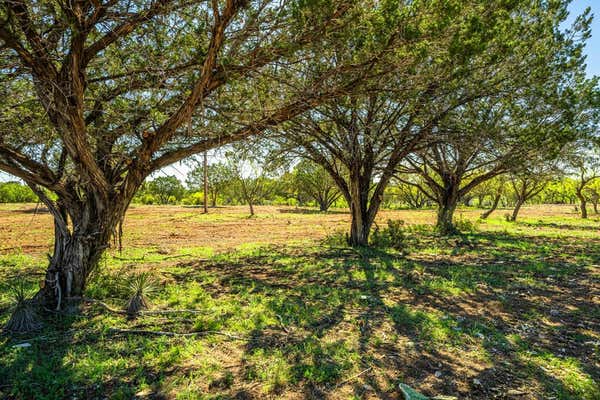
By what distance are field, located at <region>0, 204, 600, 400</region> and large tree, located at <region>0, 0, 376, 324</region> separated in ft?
4.99

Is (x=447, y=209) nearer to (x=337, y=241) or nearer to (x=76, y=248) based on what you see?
(x=337, y=241)

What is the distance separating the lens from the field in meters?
3.02

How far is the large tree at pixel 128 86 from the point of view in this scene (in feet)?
12.7

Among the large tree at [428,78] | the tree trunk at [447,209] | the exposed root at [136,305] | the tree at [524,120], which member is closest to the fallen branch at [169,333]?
the exposed root at [136,305]

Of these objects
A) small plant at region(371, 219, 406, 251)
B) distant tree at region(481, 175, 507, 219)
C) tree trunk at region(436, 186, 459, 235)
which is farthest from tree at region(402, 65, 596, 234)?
distant tree at region(481, 175, 507, 219)

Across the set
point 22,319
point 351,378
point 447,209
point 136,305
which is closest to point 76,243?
point 22,319

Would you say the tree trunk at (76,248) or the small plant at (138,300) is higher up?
the tree trunk at (76,248)

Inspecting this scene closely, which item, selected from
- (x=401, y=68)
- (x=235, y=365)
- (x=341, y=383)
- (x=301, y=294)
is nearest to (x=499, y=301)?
(x=301, y=294)

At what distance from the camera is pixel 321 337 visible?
403 centimetres

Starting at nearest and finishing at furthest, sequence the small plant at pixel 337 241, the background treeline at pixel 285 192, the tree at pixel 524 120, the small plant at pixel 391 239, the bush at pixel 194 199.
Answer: the tree at pixel 524 120, the small plant at pixel 391 239, the small plant at pixel 337 241, the background treeline at pixel 285 192, the bush at pixel 194 199

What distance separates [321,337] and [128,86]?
15.3 ft

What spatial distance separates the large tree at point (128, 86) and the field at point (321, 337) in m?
1.52

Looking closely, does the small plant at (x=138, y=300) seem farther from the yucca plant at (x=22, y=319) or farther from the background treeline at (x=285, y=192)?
the background treeline at (x=285, y=192)

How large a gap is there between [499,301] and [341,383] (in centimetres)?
386
